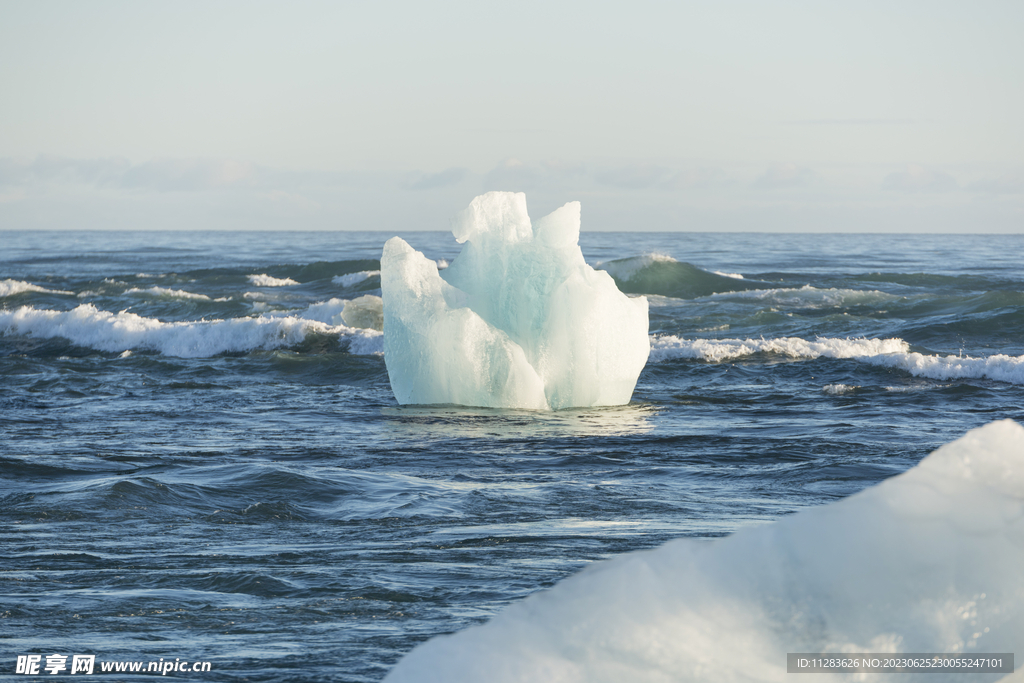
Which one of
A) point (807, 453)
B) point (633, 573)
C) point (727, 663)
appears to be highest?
point (633, 573)

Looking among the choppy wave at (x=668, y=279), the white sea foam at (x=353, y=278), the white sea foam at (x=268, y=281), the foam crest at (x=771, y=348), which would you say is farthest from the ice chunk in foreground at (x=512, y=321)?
the white sea foam at (x=268, y=281)

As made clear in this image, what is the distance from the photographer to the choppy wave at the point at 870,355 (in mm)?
15438

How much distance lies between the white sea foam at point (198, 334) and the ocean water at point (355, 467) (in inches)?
2.5

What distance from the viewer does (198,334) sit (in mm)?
20281

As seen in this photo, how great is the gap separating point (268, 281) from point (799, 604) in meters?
36.4

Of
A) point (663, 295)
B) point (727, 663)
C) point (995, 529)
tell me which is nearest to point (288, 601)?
point (727, 663)

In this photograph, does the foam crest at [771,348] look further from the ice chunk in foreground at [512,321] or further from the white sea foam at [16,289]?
the white sea foam at [16,289]

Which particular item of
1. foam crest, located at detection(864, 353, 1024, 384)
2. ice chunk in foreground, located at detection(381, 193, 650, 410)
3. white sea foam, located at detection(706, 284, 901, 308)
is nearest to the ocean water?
foam crest, located at detection(864, 353, 1024, 384)

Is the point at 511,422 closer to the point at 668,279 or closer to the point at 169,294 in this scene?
the point at 169,294

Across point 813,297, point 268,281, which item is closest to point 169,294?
point 268,281

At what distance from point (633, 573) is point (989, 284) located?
1350 inches

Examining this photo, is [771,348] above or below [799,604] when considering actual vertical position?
below

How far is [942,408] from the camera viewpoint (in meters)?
12.9

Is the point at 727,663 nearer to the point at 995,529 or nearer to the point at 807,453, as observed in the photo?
the point at 995,529
